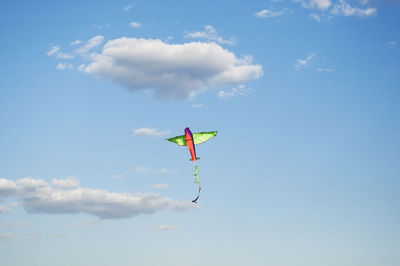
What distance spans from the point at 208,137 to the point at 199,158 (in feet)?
16.1

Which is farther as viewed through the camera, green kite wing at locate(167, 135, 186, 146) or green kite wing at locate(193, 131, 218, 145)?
green kite wing at locate(167, 135, 186, 146)

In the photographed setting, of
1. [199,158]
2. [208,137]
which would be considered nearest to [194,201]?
[199,158]

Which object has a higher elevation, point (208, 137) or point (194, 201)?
point (208, 137)

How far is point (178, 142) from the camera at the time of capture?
71.6 m

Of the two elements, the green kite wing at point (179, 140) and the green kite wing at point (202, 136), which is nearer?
the green kite wing at point (202, 136)

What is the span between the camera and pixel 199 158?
67.3m

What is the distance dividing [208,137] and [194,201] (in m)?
15.3

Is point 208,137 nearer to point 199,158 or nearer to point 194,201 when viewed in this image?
point 199,158

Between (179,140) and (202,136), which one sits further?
(179,140)

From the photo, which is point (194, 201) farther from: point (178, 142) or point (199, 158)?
point (178, 142)

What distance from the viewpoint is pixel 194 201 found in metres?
58.5

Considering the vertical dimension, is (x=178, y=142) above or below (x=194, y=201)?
above

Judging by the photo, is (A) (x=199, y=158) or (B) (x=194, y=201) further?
(A) (x=199, y=158)

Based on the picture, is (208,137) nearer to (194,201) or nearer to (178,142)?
(178,142)
